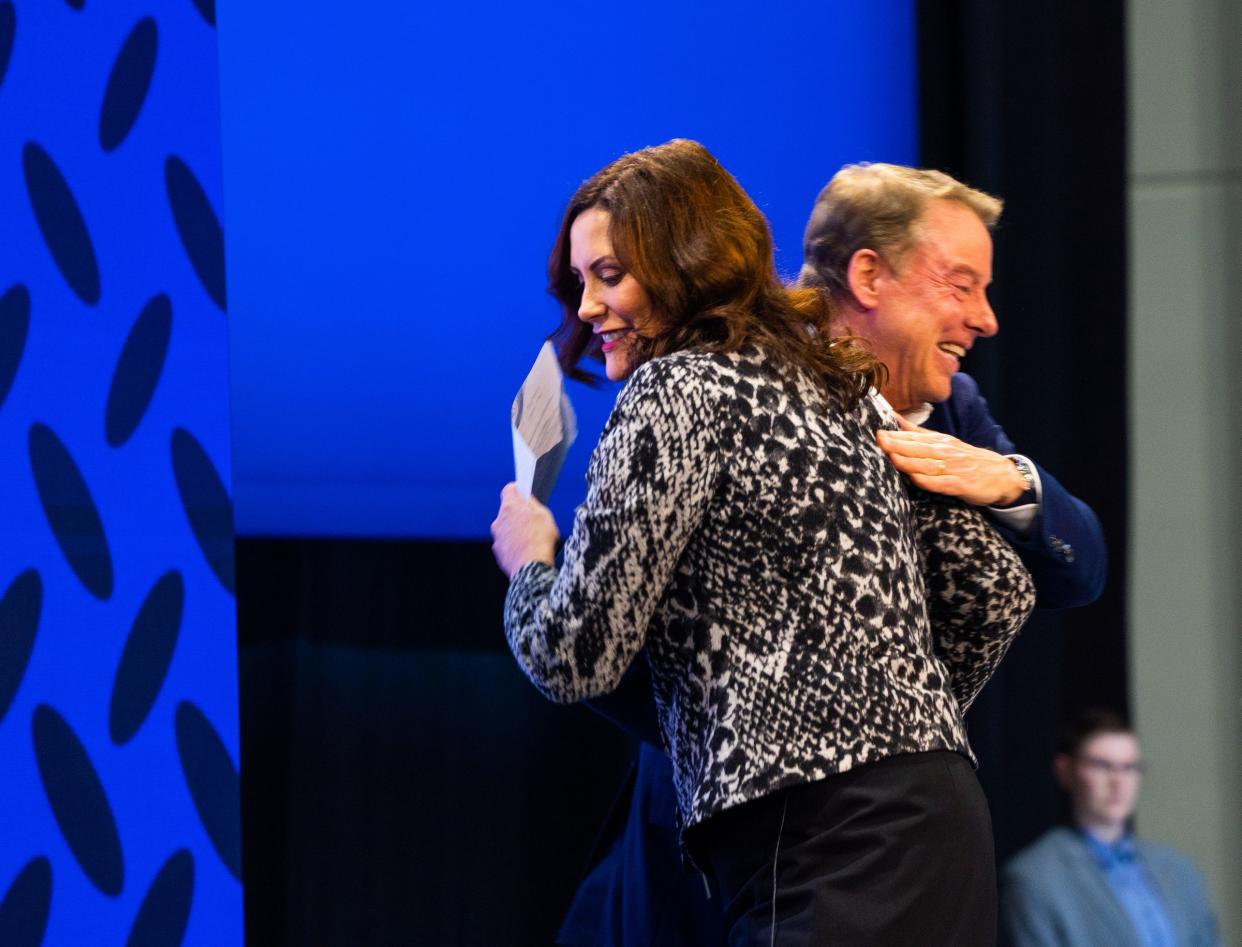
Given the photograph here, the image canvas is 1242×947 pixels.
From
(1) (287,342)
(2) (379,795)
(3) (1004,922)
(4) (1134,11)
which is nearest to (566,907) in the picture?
(2) (379,795)

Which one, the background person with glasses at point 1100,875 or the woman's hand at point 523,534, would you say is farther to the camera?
the background person with glasses at point 1100,875

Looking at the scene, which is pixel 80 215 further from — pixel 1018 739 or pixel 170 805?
pixel 1018 739

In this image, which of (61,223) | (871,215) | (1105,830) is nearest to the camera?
(61,223)

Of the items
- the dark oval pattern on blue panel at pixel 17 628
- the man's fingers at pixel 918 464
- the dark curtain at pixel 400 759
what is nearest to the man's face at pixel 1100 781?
the dark curtain at pixel 400 759

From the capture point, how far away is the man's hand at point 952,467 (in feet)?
4.81

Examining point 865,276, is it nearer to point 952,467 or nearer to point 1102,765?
point 952,467

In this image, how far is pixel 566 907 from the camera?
2.92 metres

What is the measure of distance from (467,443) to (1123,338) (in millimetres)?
1284

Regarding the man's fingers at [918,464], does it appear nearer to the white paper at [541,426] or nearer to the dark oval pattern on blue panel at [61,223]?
the white paper at [541,426]

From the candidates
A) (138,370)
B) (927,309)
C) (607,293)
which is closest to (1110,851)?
(927,309)

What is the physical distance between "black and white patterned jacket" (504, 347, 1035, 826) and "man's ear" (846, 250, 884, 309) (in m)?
0.51

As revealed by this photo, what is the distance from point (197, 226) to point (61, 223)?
18 cm

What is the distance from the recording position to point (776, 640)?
131 centimetres

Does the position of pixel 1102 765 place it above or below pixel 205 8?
below
